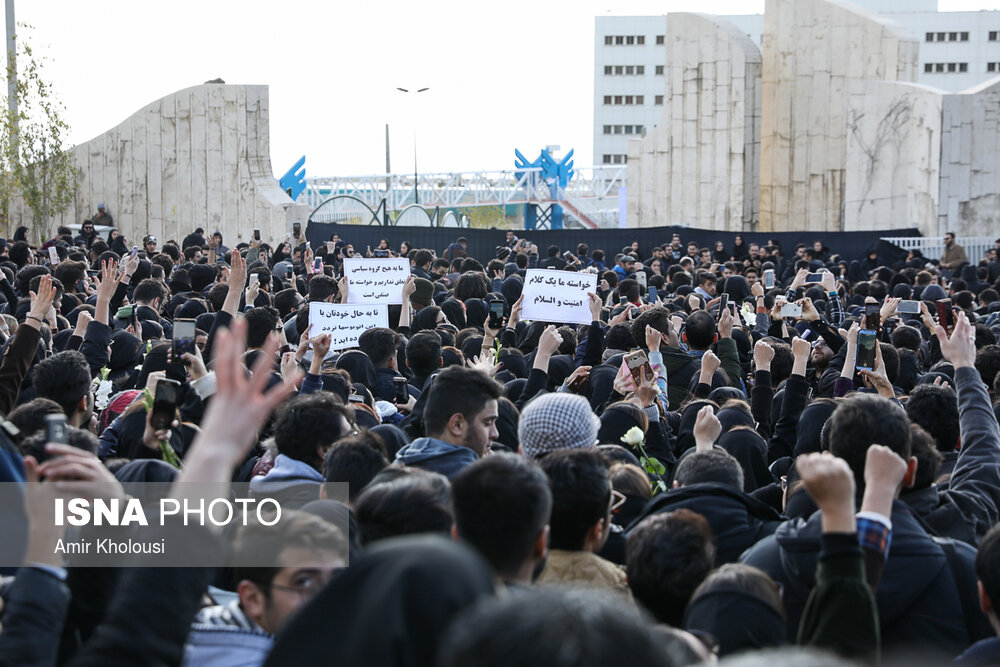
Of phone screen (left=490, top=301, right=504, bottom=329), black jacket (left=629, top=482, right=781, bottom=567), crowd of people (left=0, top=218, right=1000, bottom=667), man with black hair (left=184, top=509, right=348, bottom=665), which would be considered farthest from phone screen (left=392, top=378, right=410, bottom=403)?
man with black hair (left=184, top=509, right=348, bottom=665)

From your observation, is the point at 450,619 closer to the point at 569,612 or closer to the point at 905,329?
the point at 569,612

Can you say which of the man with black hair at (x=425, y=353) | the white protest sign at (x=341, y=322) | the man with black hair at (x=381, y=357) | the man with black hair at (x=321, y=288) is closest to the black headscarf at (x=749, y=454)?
the man with black hair at (x=425, y=353)

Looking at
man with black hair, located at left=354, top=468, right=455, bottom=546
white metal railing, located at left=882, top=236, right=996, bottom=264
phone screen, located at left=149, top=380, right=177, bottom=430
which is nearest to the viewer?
man with black hair, located at left=354, top=468, right=455, bottom=546

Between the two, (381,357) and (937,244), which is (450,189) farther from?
(381,357)

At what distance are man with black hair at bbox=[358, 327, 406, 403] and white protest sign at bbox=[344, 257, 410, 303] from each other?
315 cm

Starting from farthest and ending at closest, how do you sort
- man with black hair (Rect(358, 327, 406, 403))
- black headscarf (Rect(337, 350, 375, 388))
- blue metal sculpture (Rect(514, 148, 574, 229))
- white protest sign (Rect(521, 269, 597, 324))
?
1. blue metal sculpture (Rect(514, 148, 574, 229))
2. white protest sign (Rect(521, 269, 597, 324))
3. man with black hair (Rect(358, 327, 406, 403))
4. black headscarf (Rect(337, 350, 375, 388))

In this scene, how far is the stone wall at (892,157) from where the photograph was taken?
1041 inches

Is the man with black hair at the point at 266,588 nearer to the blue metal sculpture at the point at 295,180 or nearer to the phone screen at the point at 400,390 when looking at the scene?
the phone screen at the point at 400,390

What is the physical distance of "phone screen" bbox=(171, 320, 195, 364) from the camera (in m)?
4.91

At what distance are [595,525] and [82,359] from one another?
2839 mm

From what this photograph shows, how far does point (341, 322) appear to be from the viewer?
7824mm

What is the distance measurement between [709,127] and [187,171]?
1432 cm

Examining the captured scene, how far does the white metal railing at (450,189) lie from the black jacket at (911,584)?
4096 cm

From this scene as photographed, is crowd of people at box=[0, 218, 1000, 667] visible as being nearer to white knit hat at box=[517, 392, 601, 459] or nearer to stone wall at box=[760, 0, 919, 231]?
white knit hat at box=[517, 392, 601, 459]
